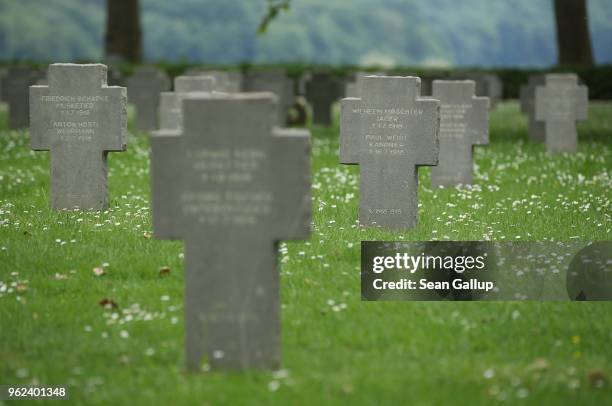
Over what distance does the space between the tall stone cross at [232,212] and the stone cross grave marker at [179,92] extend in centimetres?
1020

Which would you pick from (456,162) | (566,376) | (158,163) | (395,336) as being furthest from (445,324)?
(456,162)

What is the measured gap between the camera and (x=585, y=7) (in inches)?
1216

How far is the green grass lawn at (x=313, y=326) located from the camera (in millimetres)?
6199

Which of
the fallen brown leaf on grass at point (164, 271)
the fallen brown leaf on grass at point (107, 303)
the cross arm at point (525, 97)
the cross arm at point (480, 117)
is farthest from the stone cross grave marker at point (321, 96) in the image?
the fallen brown leaf on grass at point (107, 303)

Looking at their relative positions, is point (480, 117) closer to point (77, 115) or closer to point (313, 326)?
point (77, 115)

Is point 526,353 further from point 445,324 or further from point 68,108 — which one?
point 68,108

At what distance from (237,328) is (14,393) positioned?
136 cm

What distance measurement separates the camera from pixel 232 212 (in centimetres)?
645

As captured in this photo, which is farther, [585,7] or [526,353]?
[585,7]

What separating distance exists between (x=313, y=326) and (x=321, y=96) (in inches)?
778

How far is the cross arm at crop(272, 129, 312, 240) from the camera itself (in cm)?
636

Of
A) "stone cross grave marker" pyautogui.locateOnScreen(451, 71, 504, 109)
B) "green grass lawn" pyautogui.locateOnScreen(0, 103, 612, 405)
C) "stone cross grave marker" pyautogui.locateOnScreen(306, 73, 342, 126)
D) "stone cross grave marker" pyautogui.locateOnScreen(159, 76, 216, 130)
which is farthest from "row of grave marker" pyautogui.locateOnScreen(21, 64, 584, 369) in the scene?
"stone cross grave marker" pyautogui.locateOnScreen(306, 73, 342, 126)

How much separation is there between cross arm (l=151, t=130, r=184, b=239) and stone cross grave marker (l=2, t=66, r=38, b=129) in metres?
18.5

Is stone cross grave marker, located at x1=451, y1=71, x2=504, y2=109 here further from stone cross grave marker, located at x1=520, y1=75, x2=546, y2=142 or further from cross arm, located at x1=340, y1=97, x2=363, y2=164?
cross arm, located at x1=340, y1=97, x2=363, y2=164
